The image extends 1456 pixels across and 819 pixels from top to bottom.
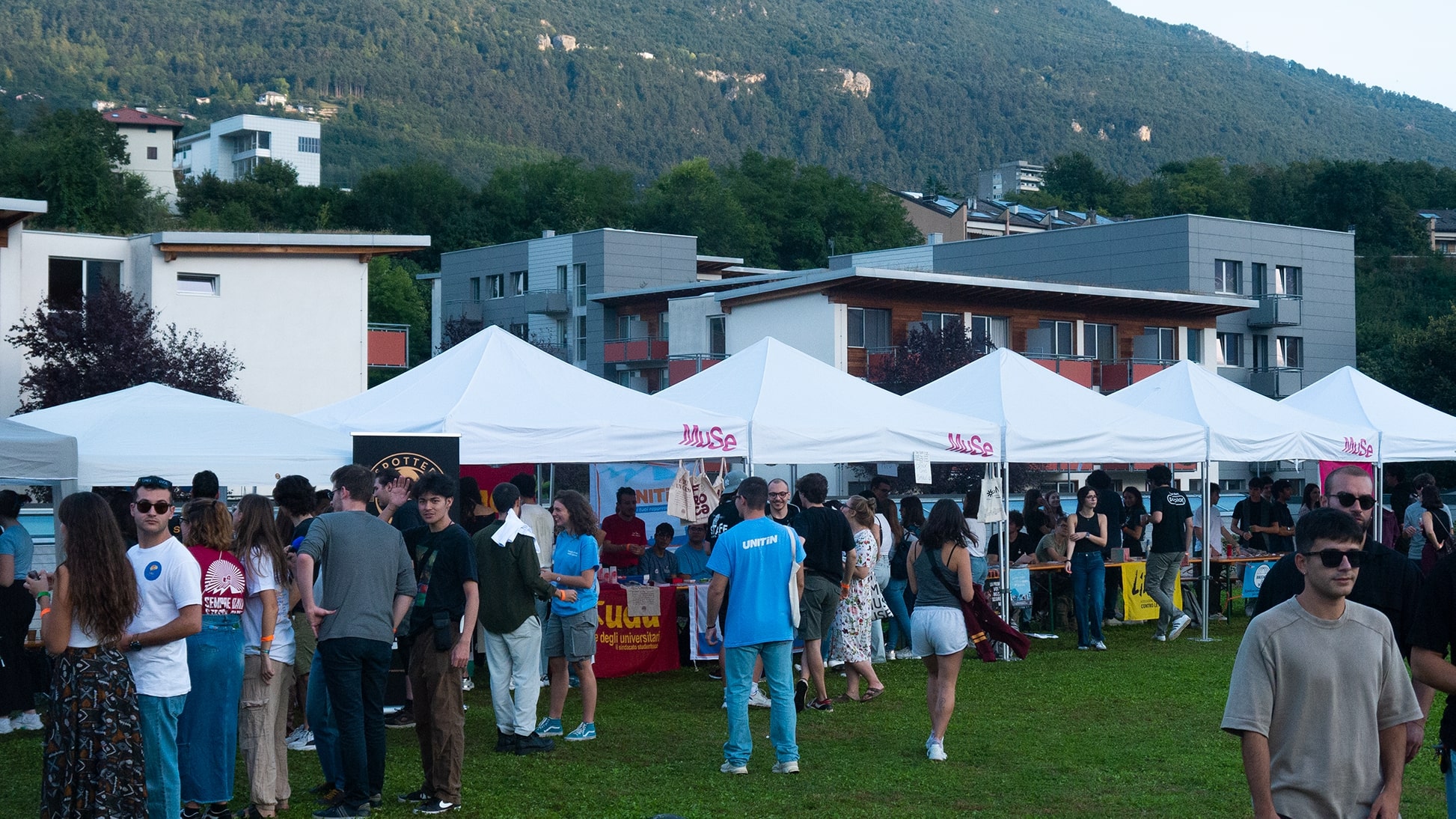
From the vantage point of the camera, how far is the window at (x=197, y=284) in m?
30.5

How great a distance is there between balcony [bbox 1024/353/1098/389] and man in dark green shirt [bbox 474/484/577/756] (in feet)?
117

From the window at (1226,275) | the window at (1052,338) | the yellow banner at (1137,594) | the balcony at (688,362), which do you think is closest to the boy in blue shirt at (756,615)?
the yellow banner at (1137,594)

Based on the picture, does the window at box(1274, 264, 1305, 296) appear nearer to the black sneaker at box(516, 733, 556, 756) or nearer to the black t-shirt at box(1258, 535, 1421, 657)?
the black sneaker at box(516, 733, 556, 756)

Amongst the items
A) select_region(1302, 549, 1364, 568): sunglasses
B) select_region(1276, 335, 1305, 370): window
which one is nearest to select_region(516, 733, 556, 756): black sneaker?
select_region(1302, 549, 1364, 568): sunglasses

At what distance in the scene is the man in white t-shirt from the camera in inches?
231

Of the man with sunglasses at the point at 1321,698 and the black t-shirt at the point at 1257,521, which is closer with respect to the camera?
the man with sunglasses at the point at 1321,698

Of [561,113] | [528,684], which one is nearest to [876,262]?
[528,684]

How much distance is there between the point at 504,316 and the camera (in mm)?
65125

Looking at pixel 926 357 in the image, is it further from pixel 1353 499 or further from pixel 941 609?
pixel 1353 499

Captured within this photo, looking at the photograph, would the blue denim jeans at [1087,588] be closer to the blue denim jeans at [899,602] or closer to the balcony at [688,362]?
the blue denim jeans at [899,602]

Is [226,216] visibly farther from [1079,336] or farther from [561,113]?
[561,113]

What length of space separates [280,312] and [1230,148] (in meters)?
147

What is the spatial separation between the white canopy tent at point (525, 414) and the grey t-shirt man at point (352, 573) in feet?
13.4

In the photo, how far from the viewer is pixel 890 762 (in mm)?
8344
